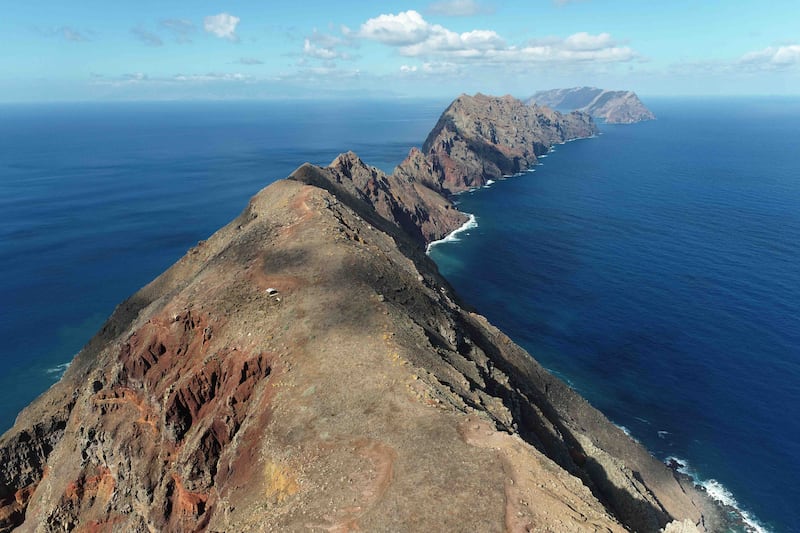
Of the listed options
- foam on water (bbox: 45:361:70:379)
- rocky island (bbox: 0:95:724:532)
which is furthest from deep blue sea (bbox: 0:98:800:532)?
rocky island (bbox: 0:95:724:532)

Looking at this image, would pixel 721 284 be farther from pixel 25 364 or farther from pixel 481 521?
pixel 25 364

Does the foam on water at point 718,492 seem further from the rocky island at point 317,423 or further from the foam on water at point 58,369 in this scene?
the foam on water at point 58,369

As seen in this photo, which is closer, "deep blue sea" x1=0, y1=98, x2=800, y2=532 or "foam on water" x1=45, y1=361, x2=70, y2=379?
"deep blue sea" x1=0, y1=98, x2=800, y2=532

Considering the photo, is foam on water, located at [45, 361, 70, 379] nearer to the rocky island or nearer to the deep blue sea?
the deep blue sea

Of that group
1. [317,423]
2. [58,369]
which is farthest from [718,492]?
[58,369]

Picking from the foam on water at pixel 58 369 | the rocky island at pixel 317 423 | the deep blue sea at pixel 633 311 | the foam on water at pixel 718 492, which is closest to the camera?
the rocky island at pixel 317 423

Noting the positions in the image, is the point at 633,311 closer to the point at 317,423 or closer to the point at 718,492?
the point at 718,492

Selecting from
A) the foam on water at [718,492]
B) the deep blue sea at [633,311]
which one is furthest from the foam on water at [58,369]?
the foam on water at [718,492]

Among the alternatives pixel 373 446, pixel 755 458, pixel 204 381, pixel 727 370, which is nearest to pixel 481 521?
pixel 373 446
